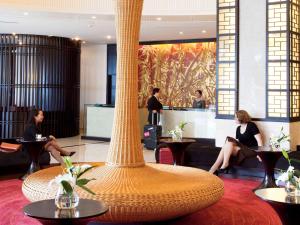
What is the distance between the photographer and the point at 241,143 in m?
7.84

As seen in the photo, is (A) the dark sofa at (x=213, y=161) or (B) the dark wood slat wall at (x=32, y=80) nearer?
(A) the dark sofa at (x=213, y=161)

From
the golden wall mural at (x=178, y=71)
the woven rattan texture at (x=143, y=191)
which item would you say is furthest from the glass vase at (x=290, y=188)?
the golden wall mural at (x=178, y=71)

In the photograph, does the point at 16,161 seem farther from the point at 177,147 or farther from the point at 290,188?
the point at 290,188

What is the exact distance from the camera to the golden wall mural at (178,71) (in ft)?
52.2

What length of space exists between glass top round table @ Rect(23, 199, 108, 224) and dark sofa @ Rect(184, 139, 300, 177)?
463cm

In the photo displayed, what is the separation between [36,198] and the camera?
462 cm

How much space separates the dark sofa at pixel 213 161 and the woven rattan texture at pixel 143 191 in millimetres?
2519

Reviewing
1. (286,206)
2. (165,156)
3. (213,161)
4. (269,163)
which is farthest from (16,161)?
(286,206)

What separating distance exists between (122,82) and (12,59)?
33.6 ft

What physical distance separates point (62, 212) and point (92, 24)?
32.5 ft

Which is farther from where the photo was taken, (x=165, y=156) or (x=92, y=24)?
(x=92, y=24)

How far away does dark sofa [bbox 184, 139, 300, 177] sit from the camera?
25.1 feet

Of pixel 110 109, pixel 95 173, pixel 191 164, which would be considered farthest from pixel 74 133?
pixel 95 173

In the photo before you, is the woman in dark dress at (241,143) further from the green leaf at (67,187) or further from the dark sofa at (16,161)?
the green leaf at (67,187)
